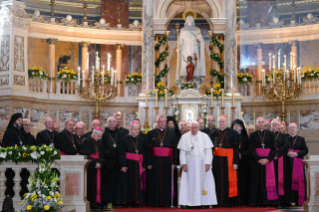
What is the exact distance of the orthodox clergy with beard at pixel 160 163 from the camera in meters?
9.70

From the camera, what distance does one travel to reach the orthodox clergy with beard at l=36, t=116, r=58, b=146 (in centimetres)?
976

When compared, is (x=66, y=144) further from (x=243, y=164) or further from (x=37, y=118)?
(x=37, y=118)

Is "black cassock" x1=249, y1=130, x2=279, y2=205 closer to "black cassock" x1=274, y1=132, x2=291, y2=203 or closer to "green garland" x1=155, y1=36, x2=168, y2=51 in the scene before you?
"black cassock" x1=274, y1=132, x2=291, y2=203

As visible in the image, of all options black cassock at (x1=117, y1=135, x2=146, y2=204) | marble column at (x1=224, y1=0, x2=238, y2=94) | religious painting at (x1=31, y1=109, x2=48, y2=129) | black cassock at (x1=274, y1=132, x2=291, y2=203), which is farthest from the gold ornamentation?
black cassock at (x1=117, y1=135, x2=146, y2=204)

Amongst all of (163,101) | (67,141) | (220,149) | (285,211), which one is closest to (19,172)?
(67,141)

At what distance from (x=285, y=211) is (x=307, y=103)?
6.43 meters

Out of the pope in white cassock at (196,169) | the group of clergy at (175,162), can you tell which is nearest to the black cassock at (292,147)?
the group of clergy at (175,162)

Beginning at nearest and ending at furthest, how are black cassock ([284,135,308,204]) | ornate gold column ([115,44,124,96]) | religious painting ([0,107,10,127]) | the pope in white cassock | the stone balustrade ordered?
the stone balustrade, the pope in white cassock, black cassock ([284,135,308,204]), religious painting ([0,107,10,127]), ornate gold column ([115,44,124,96])

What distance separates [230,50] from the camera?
14914mm

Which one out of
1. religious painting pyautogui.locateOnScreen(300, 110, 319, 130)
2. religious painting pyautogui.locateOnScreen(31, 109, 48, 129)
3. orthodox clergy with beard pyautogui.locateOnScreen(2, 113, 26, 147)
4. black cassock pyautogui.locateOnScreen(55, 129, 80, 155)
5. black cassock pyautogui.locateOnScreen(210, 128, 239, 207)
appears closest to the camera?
orthodox clergy with beard pyautogui.locateOnScreen(2, 113, 26, 147)

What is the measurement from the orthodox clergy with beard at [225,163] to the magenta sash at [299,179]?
1.16 metres

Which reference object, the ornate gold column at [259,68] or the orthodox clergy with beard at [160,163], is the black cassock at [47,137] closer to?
the orthodox clergy with beard at [160,163]

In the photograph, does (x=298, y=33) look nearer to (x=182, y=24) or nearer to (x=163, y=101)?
(x=182, y=24)

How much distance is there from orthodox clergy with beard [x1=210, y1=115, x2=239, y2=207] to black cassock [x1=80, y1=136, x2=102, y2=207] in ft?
7.29
